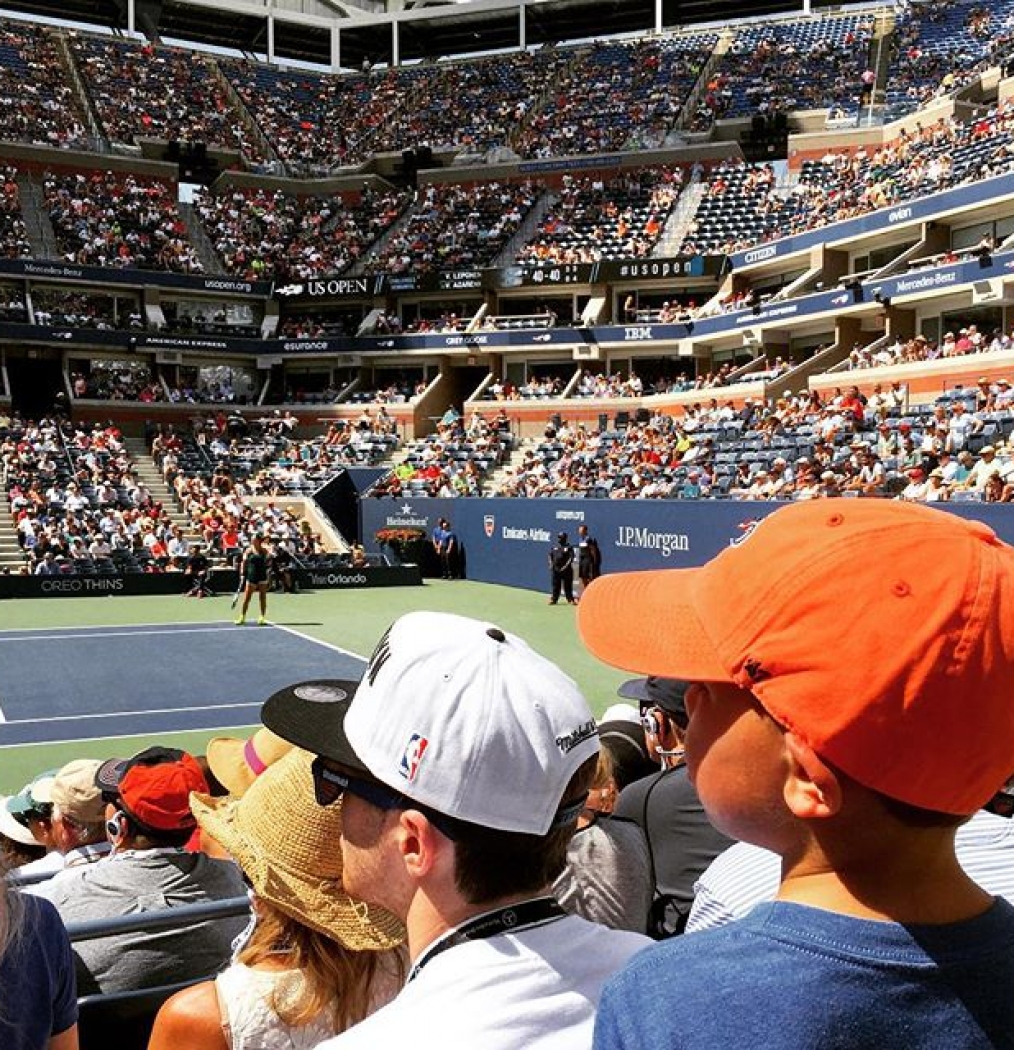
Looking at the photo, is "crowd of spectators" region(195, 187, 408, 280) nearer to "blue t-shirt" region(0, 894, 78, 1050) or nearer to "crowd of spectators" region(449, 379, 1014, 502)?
"crowd of spectators" region(449, 379, 1014, 502)

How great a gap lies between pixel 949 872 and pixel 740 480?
85.9 feet

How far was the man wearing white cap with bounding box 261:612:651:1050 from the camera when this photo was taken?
5.96 feet

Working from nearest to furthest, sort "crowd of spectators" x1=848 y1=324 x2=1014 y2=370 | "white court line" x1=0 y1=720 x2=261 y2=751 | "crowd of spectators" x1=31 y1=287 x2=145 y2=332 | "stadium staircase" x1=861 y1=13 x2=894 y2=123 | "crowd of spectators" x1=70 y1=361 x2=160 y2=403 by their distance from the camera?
"white court line" x1=0 y1=720 x2=261 y2=751
"crowd of spectators" x1=848 y1=324 x2=1014 y2=370
"crowd of spectators" x1=70 y1=361 x2=160 y2=403
"crowd of spectators" x1=31 y1=287 x2=145 y2=332
"stadium staircase" x1=861 y1=13 x2=894 y2=123

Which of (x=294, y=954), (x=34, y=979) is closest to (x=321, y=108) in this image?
(x=34, y=979)

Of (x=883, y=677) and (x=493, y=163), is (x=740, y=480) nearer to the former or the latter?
(x=883, y=677)

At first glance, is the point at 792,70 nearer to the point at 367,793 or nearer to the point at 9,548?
the point at 9,548

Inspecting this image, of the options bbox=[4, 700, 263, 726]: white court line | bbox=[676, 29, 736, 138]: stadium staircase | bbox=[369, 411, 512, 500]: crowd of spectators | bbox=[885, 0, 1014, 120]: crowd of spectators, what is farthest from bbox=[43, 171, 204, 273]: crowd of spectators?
bbox=[4, 700, 263, 726]: white court line

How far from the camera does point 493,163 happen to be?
187ft

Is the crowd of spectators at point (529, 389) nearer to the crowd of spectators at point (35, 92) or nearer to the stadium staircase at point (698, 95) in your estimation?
the stadium staircase at point (698, 95)

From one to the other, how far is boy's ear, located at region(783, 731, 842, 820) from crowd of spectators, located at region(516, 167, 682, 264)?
48105mm

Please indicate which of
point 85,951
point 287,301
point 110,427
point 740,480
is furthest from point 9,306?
point 85,951

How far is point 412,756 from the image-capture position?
2006mm

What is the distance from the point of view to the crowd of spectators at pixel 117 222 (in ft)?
166

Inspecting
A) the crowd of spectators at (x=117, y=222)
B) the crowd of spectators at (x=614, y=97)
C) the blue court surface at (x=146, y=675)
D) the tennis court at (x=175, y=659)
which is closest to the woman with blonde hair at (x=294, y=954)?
the tennis court at (x=175, y=659)
